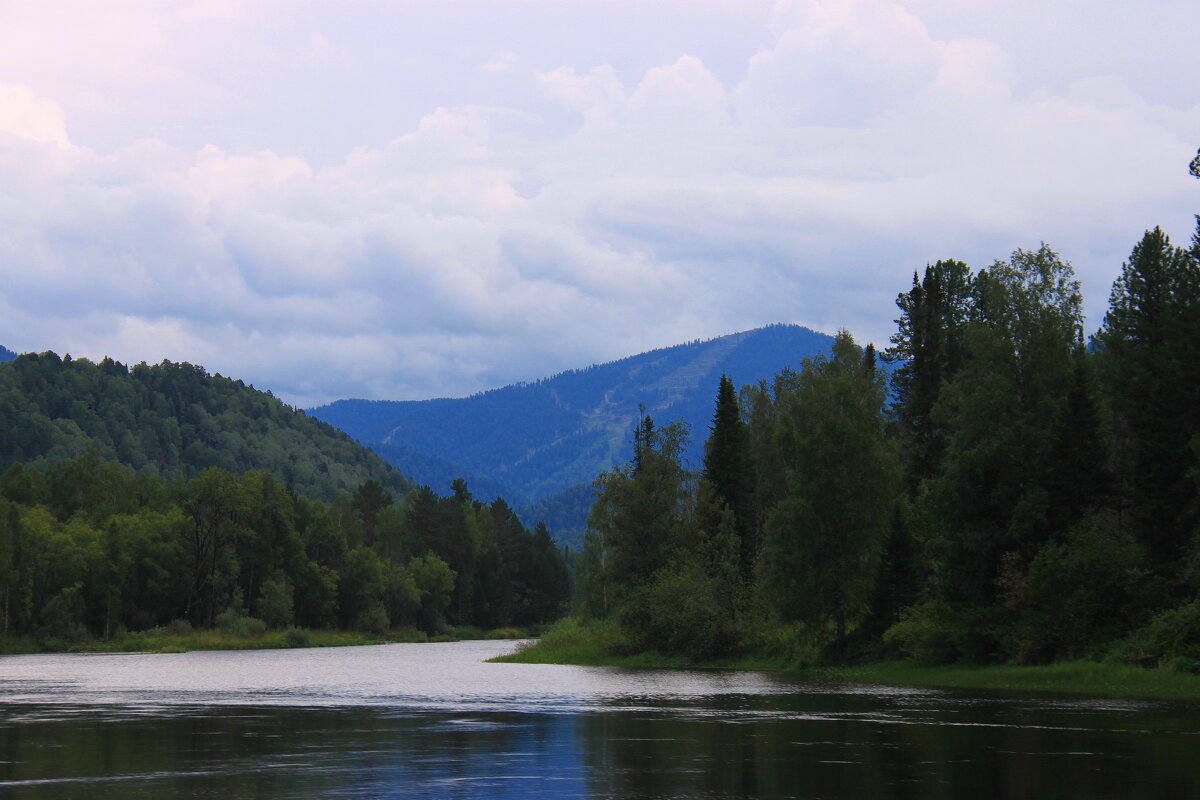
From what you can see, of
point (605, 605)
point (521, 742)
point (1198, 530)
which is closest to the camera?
point (521, 742)

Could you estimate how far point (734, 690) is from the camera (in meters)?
66.2

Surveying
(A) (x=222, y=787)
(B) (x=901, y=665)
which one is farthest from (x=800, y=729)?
(B) (x=901, y=665)

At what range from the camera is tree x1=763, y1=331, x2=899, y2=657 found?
84312 millimetres

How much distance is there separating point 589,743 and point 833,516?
Answer: 162 ft

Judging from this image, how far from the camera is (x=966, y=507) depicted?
74.4 metres

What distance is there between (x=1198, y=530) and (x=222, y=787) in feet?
169

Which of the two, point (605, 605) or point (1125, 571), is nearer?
point (1125, 571)

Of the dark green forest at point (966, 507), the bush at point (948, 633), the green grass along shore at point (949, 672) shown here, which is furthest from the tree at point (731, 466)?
the bush at point (948, 633)

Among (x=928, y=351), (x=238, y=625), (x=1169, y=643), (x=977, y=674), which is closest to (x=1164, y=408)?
(x=1169, y=643)

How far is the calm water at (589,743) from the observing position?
91.9ft

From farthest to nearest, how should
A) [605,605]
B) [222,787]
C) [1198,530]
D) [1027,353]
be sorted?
[605,605], [1027,353], [1198,530], [222,787]

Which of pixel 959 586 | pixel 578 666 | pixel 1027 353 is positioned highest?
pixel 1027 353

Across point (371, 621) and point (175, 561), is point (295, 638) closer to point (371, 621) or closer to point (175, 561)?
point (175, 561)

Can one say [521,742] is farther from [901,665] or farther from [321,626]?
[321,626]
